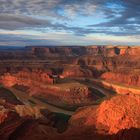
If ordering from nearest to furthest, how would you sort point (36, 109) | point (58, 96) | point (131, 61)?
point (36, 109) < point (58, 96) < point (131, 61)

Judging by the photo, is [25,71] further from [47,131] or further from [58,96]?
[47,131]

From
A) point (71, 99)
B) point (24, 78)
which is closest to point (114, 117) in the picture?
point (71, 99)

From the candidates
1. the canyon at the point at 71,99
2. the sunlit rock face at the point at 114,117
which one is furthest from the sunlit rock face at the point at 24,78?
the sunlit rock face at the point at 114,117

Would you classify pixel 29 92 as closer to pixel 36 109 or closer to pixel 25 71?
pixel 25 71

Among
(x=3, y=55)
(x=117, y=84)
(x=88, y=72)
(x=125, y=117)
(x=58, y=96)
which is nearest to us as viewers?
(x=125, y=117)

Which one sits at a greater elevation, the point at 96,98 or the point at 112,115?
the point at 112,115

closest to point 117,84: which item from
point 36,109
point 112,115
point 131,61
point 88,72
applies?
point 88,72

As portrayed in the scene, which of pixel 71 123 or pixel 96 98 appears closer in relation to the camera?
pixel 71 123

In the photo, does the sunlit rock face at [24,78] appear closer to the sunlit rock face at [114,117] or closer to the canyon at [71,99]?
the canyon at [71,99]

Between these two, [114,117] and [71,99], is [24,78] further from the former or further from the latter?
[114,117]
